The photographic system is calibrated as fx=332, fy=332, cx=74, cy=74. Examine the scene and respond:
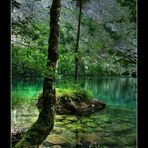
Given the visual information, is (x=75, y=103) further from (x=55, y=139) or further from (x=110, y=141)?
(x=55, y=139)

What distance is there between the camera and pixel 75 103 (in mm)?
11750

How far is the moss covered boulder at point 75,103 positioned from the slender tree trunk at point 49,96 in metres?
6.27

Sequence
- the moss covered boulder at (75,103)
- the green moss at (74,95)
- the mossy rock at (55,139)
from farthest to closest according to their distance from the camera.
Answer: the green moss at (74,95), the moss covered boulder at (75,103), the mossy rock at (55,139)

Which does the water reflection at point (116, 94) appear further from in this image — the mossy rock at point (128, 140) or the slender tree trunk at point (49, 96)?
the slender tree trunk at point (49, 96)

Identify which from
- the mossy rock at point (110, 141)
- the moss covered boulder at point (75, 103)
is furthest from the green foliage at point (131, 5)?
the moss covered boulder at point (75, 103)

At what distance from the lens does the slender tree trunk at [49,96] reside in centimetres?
398

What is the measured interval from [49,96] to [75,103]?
300 inches

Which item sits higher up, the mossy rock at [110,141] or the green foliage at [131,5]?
the green foliage at [131,5]

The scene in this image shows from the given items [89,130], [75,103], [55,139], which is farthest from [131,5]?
[75,103]

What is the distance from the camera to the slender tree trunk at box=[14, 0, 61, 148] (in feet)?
13.1

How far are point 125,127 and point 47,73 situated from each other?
21.1 ft

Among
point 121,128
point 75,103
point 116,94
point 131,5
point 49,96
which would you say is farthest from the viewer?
point 116,94
